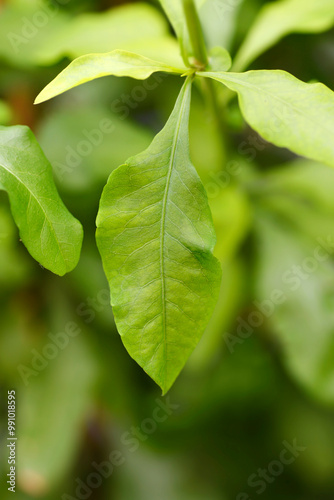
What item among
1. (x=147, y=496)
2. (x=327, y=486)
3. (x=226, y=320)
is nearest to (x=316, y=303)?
(x=226, y=320)

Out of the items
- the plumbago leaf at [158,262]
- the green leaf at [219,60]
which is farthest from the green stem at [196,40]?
the plumbago leaf at [158,262]

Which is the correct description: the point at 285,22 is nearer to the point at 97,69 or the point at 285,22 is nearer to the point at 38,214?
the point at 97,69

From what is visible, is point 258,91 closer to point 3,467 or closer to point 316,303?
point 316,303

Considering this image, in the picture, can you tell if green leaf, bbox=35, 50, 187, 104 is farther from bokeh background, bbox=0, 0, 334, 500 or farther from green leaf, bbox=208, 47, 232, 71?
bokeh background, bbox=0, 0, 334, 500

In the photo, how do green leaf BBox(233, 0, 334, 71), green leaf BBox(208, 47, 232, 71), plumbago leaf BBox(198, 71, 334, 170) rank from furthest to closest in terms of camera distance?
green leaf BBox(233, 0, 334, 71) < green leaf BBox(208, 47, 232, 71) < plumbago leaf BBox(198, 71, 334, 170)

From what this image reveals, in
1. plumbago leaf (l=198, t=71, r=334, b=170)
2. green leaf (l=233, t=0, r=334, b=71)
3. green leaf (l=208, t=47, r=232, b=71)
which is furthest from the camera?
green leaf (l=233, t=0, r=334, b=71)

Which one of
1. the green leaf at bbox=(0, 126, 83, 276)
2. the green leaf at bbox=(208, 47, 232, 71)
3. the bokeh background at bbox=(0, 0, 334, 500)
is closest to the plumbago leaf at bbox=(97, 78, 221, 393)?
the green leaf at bbox=(0, 126, 83, 276)
